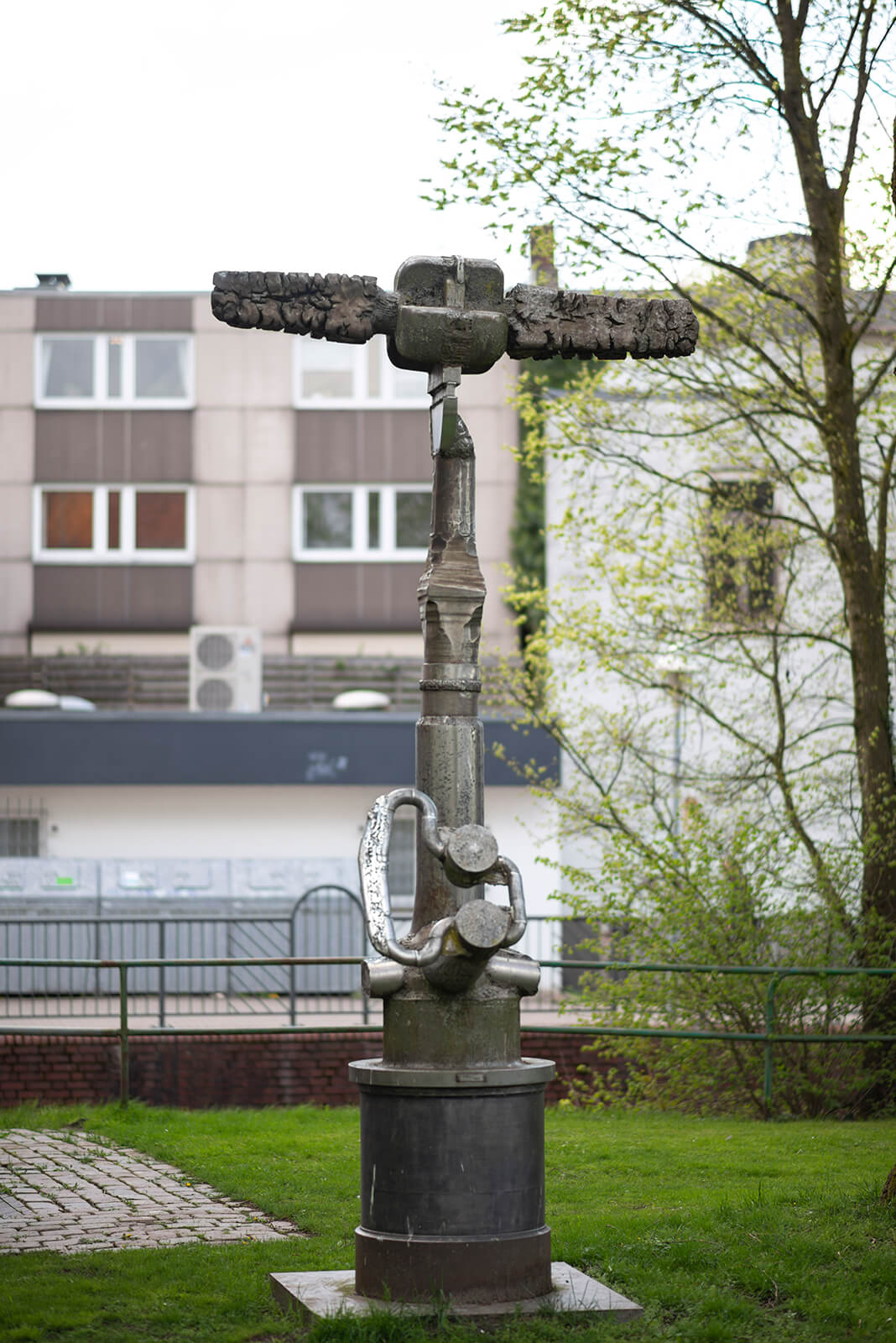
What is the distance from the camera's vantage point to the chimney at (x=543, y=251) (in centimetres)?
1402

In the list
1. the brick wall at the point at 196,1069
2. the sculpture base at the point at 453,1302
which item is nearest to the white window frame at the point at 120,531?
the brick wall at the point at 196,1069

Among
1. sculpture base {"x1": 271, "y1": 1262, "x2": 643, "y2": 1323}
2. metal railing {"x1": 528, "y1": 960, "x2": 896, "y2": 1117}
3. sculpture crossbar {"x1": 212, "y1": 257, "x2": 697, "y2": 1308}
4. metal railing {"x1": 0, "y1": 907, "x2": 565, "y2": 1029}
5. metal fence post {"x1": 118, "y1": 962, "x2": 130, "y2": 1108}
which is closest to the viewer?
sculpture base {"x1": 271, "y1": 1262, "x2": 643, "y2": 1323}

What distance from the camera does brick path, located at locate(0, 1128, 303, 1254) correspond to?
26.7 ft

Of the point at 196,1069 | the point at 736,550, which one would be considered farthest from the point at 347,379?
the point at 196,1069

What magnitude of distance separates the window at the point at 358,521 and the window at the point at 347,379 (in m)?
1.55

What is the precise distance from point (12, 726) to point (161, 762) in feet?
7.51

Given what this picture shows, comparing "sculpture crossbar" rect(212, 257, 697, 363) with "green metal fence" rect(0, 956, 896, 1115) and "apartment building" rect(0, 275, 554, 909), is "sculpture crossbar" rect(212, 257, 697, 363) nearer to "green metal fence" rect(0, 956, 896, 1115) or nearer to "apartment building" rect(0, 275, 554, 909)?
"green metal fence" rect(0, 956, 896, 1115)

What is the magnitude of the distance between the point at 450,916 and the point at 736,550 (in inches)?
396

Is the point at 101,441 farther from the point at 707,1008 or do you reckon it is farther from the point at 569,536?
the point at 707,1008

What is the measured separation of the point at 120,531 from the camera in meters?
32.1

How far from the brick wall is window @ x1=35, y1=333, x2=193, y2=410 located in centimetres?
1757

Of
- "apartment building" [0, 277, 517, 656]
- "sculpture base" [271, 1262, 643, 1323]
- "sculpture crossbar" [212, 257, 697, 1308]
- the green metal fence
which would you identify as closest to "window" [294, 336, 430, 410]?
"apartment building" [0, 277, 517, 656]

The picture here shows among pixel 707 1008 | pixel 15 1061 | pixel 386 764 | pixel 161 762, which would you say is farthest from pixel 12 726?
pixel 707 1008

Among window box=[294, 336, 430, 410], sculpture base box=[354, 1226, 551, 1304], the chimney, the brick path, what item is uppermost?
window box=[294, 336, 430, 410]
